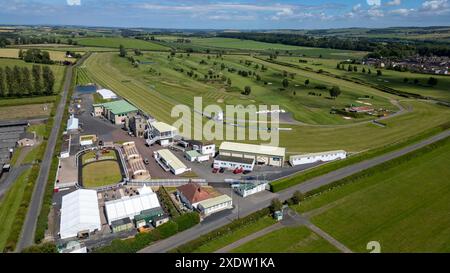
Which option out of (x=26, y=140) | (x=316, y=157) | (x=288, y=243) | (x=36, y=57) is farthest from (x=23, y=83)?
(x=288, y=243)

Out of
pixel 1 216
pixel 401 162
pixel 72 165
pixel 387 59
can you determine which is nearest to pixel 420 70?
pixel 387 59

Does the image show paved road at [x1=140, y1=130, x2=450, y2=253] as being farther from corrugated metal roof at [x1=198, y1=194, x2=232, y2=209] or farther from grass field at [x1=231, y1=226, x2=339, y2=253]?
grass field at [x1=231, y1=226, x2=339, y2=253]

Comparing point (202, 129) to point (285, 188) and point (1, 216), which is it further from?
point (1, 216)

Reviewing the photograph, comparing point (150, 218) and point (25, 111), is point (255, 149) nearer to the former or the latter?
point (150, 218)

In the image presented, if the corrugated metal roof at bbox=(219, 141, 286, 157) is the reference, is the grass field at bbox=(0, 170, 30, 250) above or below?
below

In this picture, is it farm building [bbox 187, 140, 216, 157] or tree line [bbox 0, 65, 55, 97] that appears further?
tree line [bbox 0, 65, 55, 97]

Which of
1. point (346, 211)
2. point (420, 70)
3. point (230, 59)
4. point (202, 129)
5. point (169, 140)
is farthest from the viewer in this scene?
point (230, 59)

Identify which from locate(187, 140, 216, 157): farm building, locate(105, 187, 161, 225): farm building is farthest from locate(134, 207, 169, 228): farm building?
locate(187, 140, 216, 157): farm building
